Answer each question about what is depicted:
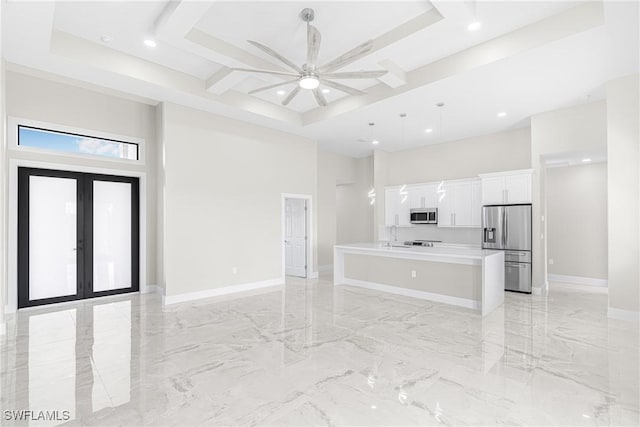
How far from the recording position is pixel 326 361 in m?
3.13

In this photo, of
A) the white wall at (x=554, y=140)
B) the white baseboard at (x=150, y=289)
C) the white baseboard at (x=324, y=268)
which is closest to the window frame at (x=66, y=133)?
the white baseboard at (x=150, y=289)

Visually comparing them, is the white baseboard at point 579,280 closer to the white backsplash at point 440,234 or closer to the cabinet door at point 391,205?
the white backsplash at point 440,234

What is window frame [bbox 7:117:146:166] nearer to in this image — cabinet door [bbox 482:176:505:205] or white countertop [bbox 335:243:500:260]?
white countertop [bbox 335:243:500:260]

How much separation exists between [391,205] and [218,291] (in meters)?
4.77

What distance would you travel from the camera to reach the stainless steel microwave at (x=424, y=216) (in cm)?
753

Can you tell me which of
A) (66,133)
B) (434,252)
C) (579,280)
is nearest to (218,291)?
(66,133)

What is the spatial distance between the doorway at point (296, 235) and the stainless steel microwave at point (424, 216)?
2.59m

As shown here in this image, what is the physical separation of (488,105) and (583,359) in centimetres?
391

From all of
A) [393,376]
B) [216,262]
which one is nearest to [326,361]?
[393,376]

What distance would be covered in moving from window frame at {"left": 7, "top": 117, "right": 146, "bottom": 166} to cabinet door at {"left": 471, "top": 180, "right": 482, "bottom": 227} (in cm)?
659

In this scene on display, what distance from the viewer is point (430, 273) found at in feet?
18.0

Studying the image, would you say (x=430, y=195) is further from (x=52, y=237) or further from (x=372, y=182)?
(x=52, y=237)

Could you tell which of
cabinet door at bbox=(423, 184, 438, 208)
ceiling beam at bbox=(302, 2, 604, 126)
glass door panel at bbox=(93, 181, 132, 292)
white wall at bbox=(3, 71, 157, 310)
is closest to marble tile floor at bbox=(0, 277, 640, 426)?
glass door panel at bbox=(93, 181, 132, 292)

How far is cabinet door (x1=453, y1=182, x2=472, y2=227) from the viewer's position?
7.09 m
